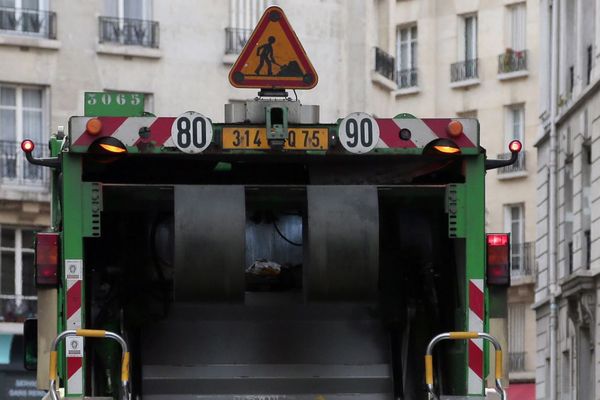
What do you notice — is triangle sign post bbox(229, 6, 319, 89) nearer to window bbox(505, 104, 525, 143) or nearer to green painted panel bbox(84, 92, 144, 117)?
green painted panel bbox(84, 92, 144, 117)

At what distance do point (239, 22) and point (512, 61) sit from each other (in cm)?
1200

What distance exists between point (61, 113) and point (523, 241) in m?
15.5

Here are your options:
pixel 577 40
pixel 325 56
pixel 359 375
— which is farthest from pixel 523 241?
pixel 359 375

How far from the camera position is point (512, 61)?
153 feet

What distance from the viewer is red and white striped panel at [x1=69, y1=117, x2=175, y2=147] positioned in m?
9.28

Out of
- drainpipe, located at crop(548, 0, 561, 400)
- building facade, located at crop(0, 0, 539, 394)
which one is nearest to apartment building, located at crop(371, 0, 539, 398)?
building facade, located at crop(0, 0, 539, 394)

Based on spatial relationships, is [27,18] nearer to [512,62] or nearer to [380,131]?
[512,62]

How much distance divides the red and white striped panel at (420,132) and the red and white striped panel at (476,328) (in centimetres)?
69

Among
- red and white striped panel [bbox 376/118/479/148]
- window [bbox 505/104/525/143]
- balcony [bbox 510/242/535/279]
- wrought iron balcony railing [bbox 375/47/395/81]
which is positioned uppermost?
wrought iron balcony railing [bbox 375/47/395/81]

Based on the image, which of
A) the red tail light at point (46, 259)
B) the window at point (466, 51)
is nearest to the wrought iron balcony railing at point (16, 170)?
the window at point (466, 51)

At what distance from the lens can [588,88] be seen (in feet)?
102

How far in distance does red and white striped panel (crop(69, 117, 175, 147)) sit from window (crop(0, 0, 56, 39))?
2507 cm

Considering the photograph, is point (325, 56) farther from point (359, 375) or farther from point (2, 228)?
point (359, 375)

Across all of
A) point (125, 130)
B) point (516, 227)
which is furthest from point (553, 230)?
point (125, 130)
